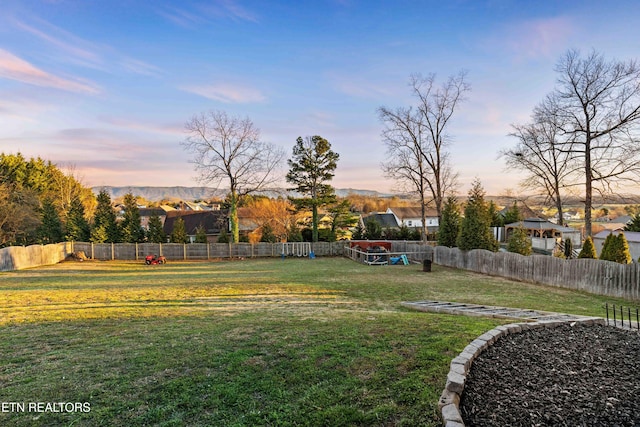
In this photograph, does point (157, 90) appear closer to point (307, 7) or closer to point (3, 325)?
point (307, 7)

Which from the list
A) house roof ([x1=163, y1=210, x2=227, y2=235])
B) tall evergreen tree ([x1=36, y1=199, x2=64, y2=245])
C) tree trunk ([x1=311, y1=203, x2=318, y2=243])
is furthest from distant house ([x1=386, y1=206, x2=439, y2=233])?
tall evergreen tree ([x1=36, y1=199, x2=64, y2=245])

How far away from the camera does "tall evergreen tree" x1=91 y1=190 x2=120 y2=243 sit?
94.8 ft

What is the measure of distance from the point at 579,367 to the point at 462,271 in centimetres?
1602

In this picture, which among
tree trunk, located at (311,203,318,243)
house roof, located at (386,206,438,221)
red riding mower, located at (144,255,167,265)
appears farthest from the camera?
house roof, located at (386,206,438,221)

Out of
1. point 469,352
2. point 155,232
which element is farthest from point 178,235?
point 469,352

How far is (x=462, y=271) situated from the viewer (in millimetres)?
18906

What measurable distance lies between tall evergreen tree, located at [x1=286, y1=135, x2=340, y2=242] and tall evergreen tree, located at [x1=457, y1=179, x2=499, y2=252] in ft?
48.9

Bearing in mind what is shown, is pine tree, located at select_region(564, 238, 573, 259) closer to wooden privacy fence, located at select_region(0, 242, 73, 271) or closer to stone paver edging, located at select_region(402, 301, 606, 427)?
stone paver edging, located at select_region(402, 301, 606, 427)

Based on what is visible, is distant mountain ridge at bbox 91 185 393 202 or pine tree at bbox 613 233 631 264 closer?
pine tree at bbox 613 233 631 264

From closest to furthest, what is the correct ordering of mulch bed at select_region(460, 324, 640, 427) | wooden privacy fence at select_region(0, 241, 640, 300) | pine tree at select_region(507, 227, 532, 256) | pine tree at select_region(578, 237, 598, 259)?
mulch bed at select_region(460, 324, 640, 427)
wooden privacy fence at select_region(0, 241, 640, 300)
pine tree at select_region(578, 237, 598, 259)
pine tree at select_region(507, 227, 532, 256)

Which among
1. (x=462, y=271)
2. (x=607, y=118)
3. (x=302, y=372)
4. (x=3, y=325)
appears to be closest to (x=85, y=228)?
(x=3, y=325)

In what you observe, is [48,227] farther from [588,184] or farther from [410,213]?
[410,213]

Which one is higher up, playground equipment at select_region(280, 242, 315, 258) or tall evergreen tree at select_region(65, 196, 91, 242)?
tall evergreen tree at select_region(65, 196, 91, 242)

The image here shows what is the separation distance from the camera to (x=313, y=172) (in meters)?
31.8
